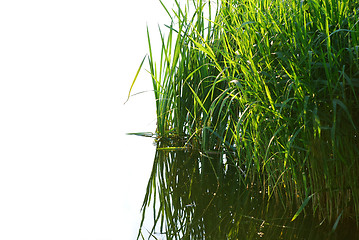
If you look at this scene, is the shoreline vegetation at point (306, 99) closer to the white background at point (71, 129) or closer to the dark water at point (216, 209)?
the dark water at point (216, 209)

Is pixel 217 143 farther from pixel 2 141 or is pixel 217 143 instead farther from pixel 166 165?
pixel 2 141

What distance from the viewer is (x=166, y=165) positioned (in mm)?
2826

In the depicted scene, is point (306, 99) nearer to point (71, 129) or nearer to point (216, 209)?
point (216, 209)

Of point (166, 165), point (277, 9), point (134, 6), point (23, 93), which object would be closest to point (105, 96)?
point (23, 93)

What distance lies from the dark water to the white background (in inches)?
4.4

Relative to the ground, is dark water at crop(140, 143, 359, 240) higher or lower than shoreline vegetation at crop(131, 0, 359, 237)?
lower

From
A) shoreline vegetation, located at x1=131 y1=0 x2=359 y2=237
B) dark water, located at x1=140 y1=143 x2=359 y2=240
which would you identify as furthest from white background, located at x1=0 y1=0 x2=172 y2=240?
shoreline vegetation, located at x1=131 y1=0 x2=359 y2=237

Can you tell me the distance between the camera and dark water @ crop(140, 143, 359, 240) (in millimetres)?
2121

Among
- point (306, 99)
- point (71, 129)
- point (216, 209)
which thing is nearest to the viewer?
point (306, 99)

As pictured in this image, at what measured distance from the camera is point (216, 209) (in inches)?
92.4

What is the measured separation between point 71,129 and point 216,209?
1230 millimetres

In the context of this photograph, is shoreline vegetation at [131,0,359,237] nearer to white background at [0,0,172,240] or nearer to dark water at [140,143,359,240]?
dark water at [140,143,359,240]

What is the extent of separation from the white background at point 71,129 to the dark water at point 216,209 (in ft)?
0.37

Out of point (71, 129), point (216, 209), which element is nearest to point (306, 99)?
point (216, 209)
